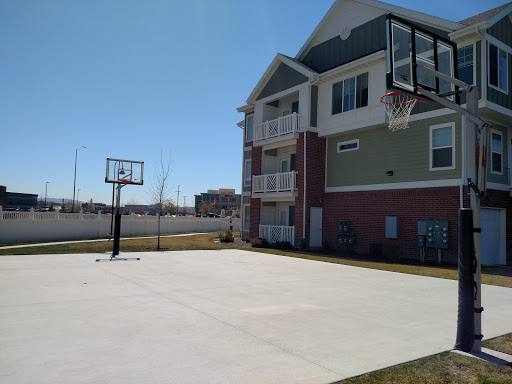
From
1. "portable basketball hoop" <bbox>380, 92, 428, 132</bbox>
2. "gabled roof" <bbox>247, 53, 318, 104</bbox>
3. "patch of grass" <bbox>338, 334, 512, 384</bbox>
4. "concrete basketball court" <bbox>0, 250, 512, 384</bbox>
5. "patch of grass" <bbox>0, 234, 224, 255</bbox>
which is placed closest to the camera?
"patch of grass" <bbox>338, 334, 512, 384</bbox>

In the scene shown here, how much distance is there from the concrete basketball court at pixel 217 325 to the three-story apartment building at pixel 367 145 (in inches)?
275

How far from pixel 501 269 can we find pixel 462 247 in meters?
11.7

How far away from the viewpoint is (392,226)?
60.6ft

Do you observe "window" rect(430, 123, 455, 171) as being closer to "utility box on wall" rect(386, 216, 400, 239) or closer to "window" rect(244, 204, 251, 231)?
"utility box on wall" rect(386, 216, 400, 239)

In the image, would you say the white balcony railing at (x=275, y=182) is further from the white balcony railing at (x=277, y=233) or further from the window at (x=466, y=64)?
the window at (x=466, y=64)

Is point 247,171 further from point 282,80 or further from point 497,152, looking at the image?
point 497,152

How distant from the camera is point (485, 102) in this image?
15.4m

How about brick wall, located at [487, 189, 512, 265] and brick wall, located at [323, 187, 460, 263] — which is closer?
brick wall, located at [323, 187, 460, 263]

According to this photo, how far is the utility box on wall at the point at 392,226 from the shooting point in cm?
1831

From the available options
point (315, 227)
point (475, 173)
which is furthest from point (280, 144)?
point (475, 173)

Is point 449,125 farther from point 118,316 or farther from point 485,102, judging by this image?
point 118,316

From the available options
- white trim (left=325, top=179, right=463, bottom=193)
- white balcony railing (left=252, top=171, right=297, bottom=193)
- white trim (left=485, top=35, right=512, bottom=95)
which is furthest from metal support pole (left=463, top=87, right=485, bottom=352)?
white balcony railing (left=252, top=171, right=297, bottom=193)

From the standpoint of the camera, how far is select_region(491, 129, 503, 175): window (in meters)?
17.2

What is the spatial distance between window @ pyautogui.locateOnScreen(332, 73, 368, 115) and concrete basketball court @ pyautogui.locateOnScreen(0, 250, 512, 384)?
1156 cm
